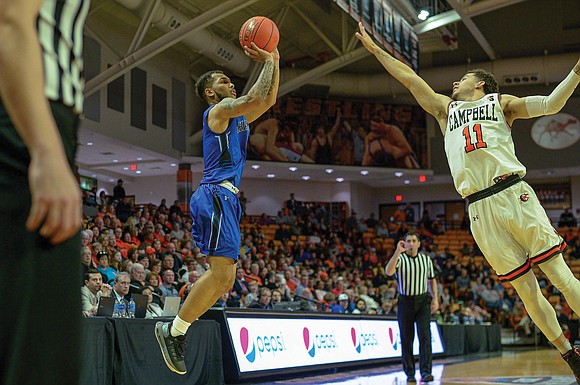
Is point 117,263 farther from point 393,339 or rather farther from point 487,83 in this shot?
point 487,83

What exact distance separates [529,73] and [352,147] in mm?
7442

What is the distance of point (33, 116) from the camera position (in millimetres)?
1494

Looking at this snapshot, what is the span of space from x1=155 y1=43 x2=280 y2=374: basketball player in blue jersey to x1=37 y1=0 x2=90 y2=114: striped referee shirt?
115 inches

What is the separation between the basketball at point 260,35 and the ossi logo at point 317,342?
5.57m

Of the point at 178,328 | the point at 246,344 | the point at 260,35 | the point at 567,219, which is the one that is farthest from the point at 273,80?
the point at 567,219

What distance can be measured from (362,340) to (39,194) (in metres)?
10.6

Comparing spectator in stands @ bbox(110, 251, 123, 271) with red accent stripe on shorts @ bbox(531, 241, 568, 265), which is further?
spectator in stands @ bbox(110, 251, 123, 271)

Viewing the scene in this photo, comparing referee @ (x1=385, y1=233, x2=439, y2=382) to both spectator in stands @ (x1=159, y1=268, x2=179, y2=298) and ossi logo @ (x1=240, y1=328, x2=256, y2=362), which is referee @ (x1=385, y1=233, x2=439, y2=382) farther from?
spectator in stands @ (x1=159, y1=268, x2=179, y2=298)

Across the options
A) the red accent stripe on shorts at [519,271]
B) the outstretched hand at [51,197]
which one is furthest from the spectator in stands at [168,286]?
the outstretched hand at [51,197]

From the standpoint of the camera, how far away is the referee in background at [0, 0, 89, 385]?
1.50 metres

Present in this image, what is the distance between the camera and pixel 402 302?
9.56m

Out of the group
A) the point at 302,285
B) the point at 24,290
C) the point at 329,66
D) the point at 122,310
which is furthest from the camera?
the point at 329,66

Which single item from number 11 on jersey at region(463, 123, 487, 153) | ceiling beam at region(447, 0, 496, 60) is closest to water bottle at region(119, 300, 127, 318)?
number 11 on jersey at region(463, 123, 487, 153)

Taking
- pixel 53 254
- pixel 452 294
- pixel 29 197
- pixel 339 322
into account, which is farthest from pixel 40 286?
pixel 452 294
